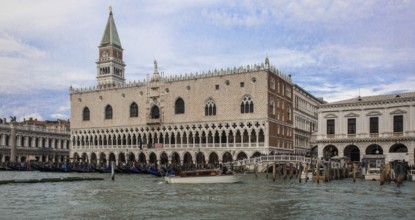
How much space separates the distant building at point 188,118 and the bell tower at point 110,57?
76.6 ft

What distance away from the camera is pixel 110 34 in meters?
84.7

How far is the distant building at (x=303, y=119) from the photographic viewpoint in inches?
2221

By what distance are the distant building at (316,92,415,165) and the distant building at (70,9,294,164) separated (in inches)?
244

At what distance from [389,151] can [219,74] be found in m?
18.2

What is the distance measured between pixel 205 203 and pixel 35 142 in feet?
183

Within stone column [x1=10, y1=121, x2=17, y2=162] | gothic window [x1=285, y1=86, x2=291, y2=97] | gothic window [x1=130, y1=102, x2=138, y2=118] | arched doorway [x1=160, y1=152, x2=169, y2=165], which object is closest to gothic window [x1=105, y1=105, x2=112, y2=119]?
gothic window [x1=130, y1=102, x2=138, y2=118]

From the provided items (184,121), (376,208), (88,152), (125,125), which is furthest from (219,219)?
(88,152)

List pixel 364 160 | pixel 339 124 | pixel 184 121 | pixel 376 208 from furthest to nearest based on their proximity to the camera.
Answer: pixel 184 121 → pixel 339 124 → pixel 364 160 → pixel 376 208

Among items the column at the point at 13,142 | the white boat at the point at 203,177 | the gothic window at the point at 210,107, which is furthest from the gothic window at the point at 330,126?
the column at the point at 13,142

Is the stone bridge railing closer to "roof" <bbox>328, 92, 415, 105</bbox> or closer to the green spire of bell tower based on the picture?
"roof" <bbox>328, 92, 415, 105</bbox>

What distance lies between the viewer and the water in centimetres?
1703

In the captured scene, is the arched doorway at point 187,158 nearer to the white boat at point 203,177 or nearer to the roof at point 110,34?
the white boat at point 203,177

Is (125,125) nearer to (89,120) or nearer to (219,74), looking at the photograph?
(89,120)

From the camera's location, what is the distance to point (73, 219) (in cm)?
1598
